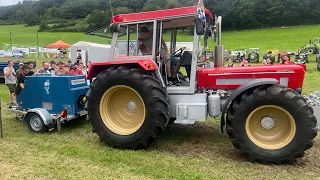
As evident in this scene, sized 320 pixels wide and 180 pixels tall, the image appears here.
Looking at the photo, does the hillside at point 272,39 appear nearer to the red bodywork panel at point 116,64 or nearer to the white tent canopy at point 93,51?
the white tent canopy at point 93,51

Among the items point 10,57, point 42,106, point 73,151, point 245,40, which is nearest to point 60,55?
point 10,57

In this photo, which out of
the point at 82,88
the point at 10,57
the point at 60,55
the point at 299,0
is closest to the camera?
the point at 82,88

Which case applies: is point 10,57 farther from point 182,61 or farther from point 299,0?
point 299,0

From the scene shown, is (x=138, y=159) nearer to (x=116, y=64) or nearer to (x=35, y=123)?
(x=116, y=64)

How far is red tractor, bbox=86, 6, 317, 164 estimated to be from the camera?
4.72 m

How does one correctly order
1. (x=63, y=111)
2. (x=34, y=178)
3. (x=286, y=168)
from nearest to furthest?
1. (x=34, y=178)
2. (x=286, y=168)
3. (x=63, y=111)

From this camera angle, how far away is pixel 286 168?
4.60 meters

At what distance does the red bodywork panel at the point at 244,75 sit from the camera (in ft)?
16.7

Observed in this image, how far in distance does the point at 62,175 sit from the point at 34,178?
361mm

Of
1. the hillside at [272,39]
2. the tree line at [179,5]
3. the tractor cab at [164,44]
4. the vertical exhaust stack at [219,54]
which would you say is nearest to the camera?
the tractor cab at [164,44]

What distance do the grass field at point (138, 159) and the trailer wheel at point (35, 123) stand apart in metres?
0.16

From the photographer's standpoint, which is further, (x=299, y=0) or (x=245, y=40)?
(x=299, y=0)

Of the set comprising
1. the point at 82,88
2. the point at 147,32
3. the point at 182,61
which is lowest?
the point at 82,88

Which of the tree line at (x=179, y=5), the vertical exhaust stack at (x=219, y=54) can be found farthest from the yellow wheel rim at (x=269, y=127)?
the tree line at (x=179, y=5)
